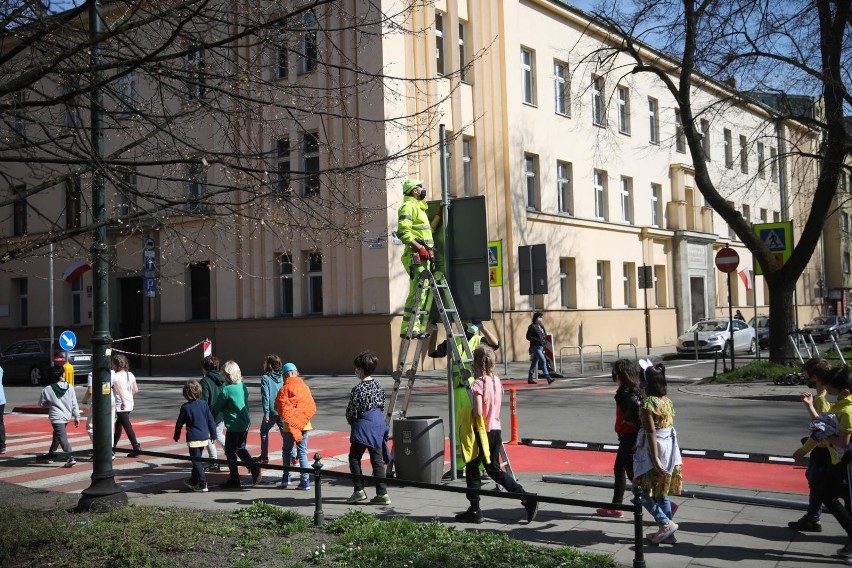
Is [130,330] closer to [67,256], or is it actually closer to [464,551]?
[67,256]

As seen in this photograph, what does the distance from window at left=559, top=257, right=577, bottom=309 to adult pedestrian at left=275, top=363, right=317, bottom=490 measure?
78.2ft

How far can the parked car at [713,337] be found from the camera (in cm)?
3167

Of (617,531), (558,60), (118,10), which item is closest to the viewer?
(617,531)

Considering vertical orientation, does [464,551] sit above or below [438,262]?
below

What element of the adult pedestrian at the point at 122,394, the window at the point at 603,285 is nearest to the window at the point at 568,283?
the window at the point at 603,285

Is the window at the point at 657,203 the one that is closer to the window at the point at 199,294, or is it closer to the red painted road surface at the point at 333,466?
the window at the point at 199,294

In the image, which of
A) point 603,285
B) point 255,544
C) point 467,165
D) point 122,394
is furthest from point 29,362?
point 255,544

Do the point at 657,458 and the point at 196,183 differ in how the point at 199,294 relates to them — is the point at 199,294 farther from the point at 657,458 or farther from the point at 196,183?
the point at 657,458

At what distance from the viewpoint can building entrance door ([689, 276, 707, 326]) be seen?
137 feet

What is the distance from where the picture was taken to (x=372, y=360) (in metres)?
8.92

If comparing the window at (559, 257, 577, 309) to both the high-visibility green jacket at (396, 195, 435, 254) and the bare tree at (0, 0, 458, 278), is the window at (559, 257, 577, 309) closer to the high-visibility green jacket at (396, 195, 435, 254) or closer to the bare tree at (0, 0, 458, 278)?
the high-visibility green jacket at (396, 195, 435, 254)

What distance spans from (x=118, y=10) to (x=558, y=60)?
2666 cm

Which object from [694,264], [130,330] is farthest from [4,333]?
[694,264]

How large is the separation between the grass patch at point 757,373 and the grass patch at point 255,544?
1468 centimetres
